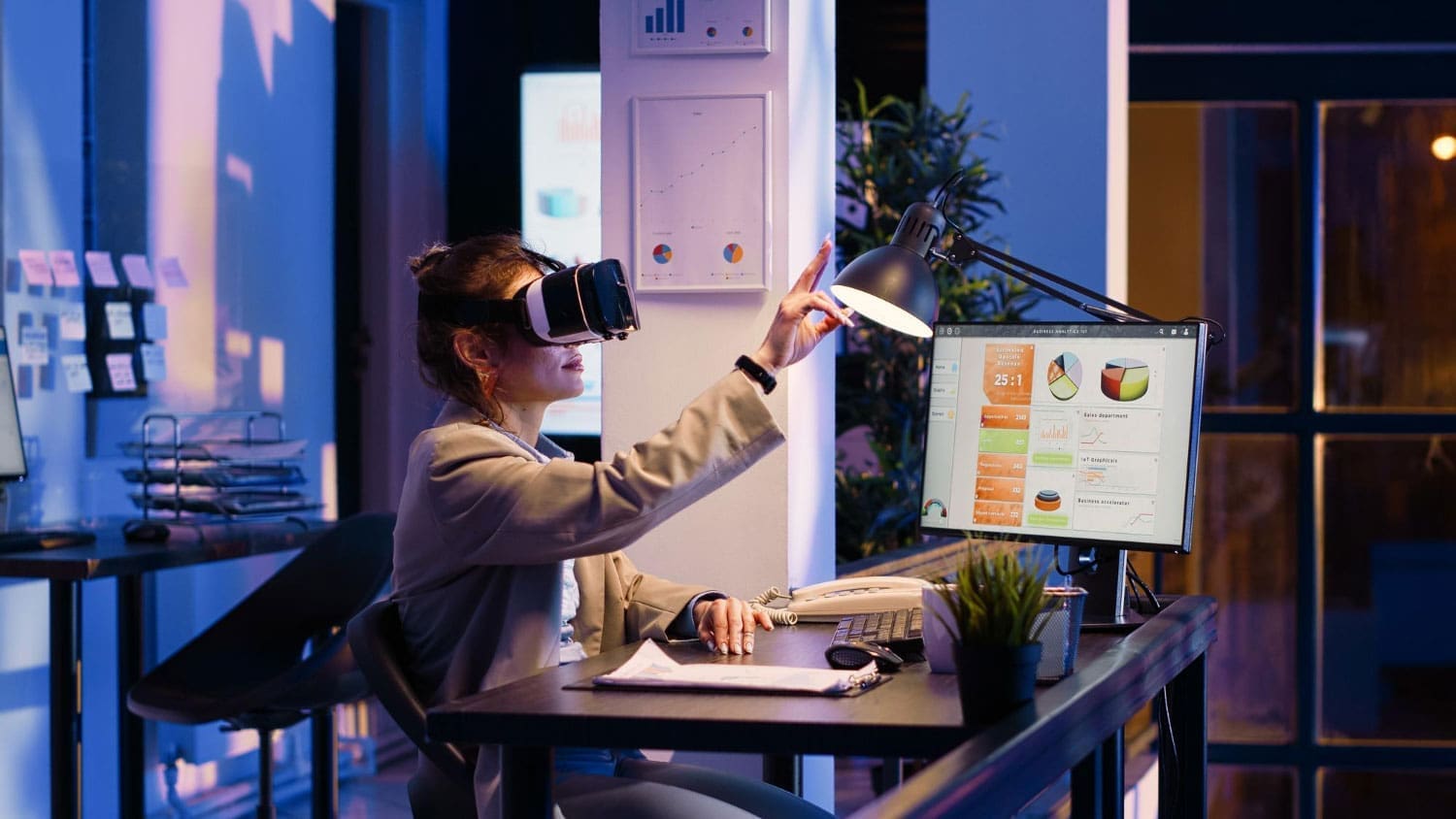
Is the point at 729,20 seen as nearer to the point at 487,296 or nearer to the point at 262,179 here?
the point at 487,296

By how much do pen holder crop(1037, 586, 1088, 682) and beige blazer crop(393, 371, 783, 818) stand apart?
0.41 m

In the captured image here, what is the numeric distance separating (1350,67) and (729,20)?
269 cm

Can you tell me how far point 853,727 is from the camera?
1.56 m

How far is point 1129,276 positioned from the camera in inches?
199

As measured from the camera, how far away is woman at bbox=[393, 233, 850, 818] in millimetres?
1937

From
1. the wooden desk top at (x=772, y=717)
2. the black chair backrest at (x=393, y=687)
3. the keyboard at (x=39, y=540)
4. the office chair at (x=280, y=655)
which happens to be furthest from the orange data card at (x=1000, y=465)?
the keyboard at (x=39, y=540)

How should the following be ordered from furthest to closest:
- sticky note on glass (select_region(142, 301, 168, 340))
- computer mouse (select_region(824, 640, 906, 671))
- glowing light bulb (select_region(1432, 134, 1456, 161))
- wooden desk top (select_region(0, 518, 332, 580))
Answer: glowing light bulb (select_region(1432, 134, 1456, 161)), sticky note on glass (select_region(142, 301, 168, 340)), wooden desk top (select_region(0, 518, 332, 580)), computer mouse (select_region(824, 640, 906, 671))

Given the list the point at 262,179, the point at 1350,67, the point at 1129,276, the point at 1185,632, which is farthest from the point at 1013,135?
the point at 1185,632

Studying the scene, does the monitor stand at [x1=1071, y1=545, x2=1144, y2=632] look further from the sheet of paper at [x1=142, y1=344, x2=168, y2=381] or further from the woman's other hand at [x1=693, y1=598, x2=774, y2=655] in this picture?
the sheet of paper at [x1=142, y1=344, x2=168, y2=381]

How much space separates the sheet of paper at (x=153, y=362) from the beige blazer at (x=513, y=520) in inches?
107

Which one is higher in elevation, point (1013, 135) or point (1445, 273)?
point (1013, 135)

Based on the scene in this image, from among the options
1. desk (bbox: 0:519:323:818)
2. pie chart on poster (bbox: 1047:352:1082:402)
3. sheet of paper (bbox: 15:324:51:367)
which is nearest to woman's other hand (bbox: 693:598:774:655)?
pie chart on poster (bbox: 1047:352:1082:402)

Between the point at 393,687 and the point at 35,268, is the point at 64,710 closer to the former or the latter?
the point at 35,268

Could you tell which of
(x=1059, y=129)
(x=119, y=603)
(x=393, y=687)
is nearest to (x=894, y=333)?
(x=1059, y=129)
